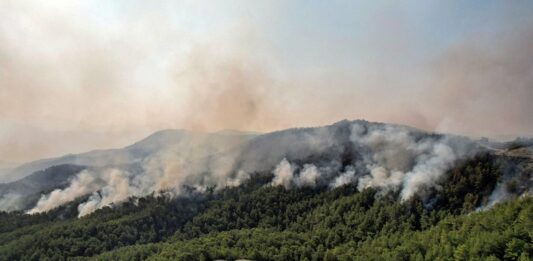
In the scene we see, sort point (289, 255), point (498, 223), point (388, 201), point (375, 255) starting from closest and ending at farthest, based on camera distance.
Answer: point (498, 223) → point (375, 255) → point (289, 255) → point (388, 201)

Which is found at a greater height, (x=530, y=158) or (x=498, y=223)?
(x=530, y=158)

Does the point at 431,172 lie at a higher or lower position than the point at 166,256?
higher

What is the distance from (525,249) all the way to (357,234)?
65447 mm

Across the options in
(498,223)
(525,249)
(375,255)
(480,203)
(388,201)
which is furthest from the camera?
(388,201)

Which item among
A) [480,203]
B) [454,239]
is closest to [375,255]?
[454,239]

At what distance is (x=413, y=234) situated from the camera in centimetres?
16400

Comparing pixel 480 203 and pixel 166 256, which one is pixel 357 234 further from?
pixel 166 256

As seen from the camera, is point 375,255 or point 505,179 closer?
point 375,255

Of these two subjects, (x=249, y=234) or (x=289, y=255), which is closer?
(x=289, y=255)

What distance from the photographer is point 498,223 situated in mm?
138125

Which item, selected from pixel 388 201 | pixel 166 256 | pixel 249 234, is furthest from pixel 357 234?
pixel 166 256

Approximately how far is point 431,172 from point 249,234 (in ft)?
207

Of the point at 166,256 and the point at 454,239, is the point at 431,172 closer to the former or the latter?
the point at 454,239

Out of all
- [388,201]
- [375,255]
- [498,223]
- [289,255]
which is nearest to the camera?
[498,223]
